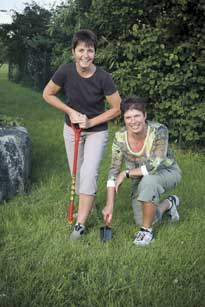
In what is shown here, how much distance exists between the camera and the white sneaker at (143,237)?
3895 mm

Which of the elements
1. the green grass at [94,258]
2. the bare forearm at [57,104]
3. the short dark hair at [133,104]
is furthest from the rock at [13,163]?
the short dark hair at [133,104]

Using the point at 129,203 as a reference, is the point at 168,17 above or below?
above

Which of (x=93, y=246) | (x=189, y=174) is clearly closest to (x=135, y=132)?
(x=93, y=246)

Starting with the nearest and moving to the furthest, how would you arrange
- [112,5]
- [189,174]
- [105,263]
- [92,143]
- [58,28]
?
[105,263], [92,143], [189,174], [112,5], [58,28]

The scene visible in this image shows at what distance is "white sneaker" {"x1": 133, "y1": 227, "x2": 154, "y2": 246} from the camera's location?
12.8 ft

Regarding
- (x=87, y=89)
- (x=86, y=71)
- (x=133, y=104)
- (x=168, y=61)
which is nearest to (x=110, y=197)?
(x=133, y=104)

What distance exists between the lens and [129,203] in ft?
16.5

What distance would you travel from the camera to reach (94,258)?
11.8ft

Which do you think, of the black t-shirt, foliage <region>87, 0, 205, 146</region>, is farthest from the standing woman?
foliage <region>87, 0, 205, 146</region>

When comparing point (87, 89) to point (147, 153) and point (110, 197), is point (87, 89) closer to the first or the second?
point (147, 153)

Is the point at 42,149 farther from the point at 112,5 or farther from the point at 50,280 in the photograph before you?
the point at 50,280

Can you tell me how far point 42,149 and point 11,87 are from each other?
1282 cm

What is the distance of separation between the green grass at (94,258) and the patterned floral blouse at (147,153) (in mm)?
567

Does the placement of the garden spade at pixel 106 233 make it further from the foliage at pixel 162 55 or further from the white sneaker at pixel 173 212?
the foliage at pixel 162 55
